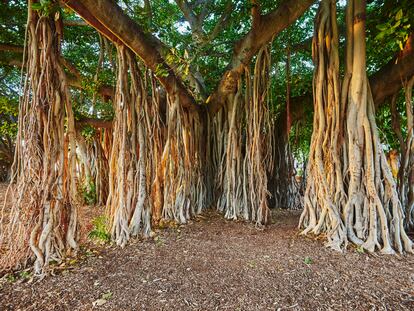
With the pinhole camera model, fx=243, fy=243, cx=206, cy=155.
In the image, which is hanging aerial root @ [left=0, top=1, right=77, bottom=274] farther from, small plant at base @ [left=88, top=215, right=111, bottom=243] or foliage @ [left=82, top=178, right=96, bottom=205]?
foliage @ [left=82, top=178, right=96, bottom=205]

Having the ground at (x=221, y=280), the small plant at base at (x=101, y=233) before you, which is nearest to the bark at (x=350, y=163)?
the ground at (x=221, y=280)

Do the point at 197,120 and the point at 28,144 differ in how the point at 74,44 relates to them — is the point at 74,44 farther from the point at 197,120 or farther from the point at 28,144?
the point at 28,144

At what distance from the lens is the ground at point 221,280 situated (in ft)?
4.49

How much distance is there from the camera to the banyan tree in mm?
1901

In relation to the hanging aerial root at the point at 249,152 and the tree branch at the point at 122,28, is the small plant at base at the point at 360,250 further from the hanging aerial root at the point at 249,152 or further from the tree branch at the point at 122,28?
the tree branch at the point at 122,28

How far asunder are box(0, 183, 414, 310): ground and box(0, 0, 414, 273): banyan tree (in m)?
0.25

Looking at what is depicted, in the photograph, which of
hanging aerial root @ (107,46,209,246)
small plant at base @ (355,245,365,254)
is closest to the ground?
small plant at base @ (355,245,365,254)

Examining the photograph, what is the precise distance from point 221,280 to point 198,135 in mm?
2375

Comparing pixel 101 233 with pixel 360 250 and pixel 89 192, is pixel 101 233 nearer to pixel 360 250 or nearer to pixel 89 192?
pixel 360 250

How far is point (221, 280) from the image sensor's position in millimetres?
1614

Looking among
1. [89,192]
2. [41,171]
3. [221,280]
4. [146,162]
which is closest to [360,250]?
[221,280]

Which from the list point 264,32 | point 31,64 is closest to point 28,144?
point 31,64

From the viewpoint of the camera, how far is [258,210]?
300 cm

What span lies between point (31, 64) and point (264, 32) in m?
2.10
